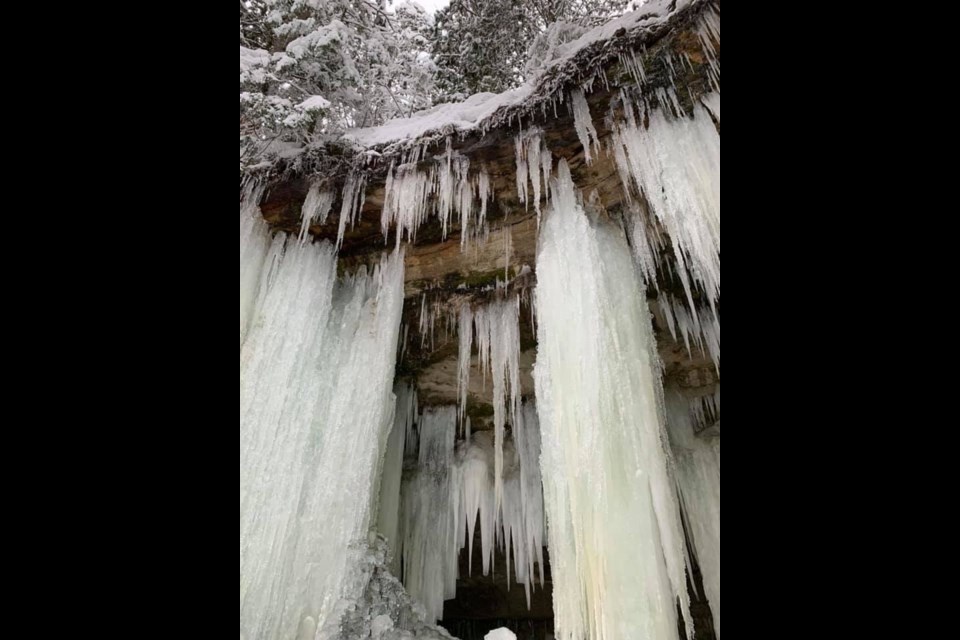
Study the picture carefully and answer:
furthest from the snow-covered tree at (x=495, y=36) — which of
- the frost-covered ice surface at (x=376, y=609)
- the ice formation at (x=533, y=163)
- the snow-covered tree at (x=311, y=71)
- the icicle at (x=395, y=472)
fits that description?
the frost-covered ice surface at (x=376, y=609)

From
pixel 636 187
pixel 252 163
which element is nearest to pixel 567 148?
pixel 636 187

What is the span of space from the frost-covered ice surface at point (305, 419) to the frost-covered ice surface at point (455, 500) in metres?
1.64

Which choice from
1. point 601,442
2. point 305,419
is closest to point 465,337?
point 305,419

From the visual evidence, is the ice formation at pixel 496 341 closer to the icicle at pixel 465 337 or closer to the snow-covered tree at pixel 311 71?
the icicle at pixel 465 337

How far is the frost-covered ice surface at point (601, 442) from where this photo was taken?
333 cm

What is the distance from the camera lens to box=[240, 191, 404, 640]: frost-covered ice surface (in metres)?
4.25

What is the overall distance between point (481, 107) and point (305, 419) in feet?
11.0

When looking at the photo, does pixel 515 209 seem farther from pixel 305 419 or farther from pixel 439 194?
pixel 305 419

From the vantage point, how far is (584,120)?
159 inches

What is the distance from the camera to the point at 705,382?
19.6 ft

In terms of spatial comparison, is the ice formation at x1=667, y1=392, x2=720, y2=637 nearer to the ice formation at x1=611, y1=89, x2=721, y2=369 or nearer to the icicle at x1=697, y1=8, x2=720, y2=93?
the ice formation at x1=611, y1=89, x2=721, y2=369
